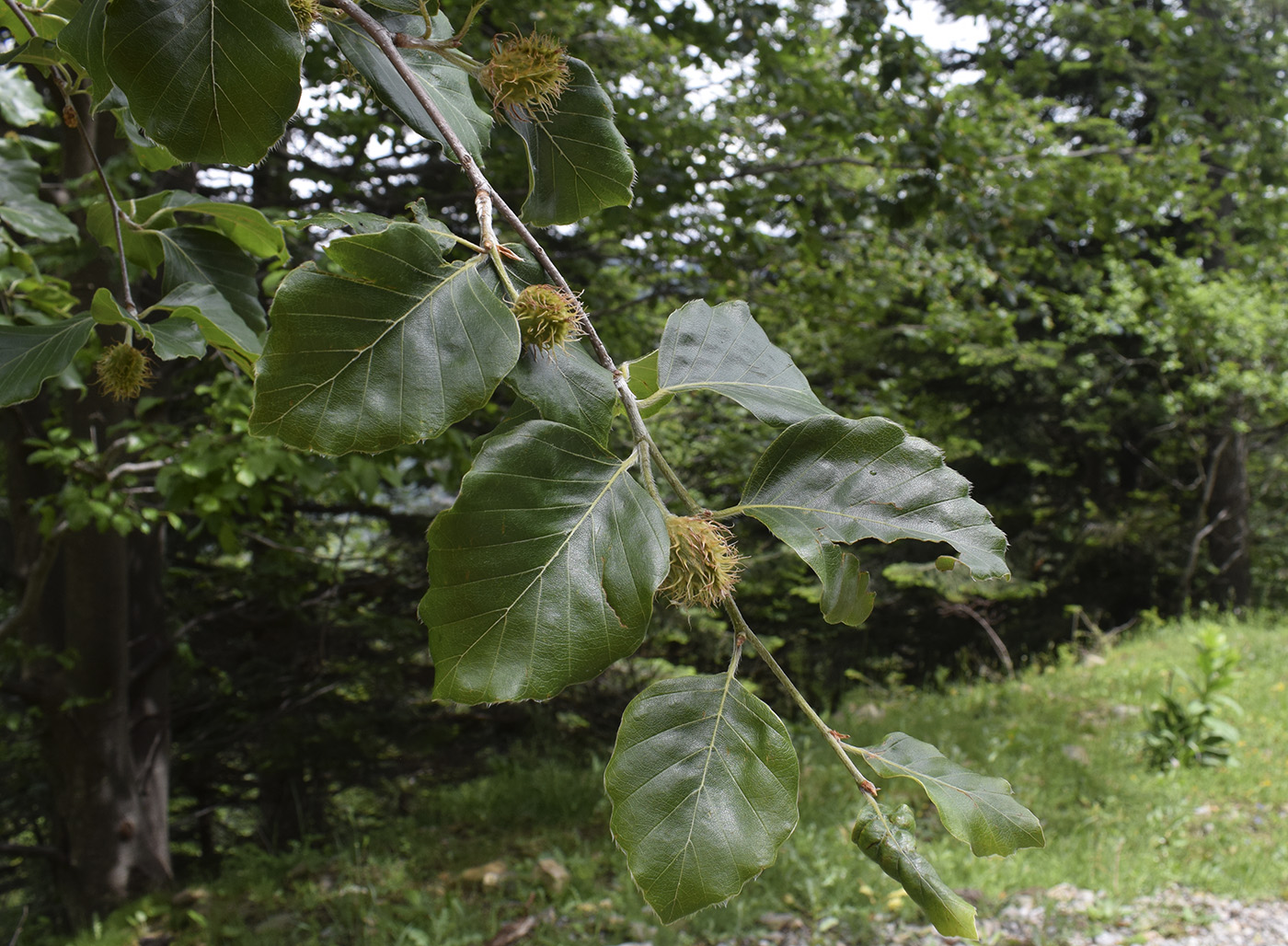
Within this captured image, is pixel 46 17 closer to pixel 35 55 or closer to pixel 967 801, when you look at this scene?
pixel 35 55

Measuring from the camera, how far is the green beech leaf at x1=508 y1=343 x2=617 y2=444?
1.43 feet

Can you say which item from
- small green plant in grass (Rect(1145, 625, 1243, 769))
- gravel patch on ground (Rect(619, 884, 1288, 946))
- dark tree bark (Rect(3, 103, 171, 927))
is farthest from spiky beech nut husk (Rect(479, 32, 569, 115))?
small green plant in grass (Rect(1145, 625, 1243, 769))

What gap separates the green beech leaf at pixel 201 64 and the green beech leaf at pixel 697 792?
0.36 metres

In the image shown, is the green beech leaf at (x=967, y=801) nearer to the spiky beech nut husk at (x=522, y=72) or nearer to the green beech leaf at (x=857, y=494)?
the green beech leaf at (x=857, y=494)

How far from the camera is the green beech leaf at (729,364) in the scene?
499mm

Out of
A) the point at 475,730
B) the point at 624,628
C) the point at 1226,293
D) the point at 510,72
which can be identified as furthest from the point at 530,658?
the point at 1226,293

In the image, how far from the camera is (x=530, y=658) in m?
0.38

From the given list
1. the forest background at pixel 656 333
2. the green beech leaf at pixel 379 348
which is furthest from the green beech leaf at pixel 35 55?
the green beech leaf at pixel 379 348

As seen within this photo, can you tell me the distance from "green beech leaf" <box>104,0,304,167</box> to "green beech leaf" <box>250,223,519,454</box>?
104 mm

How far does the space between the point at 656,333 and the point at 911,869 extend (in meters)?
4.83

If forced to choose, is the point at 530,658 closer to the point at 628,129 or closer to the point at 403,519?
the point at 628,129

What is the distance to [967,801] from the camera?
0.45m

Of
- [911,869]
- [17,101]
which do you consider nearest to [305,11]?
[911,869]

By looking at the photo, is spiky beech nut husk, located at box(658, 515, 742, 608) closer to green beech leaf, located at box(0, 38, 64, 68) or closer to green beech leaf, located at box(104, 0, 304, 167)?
green beech leaf, located at box(104, 0, 304, 167)
